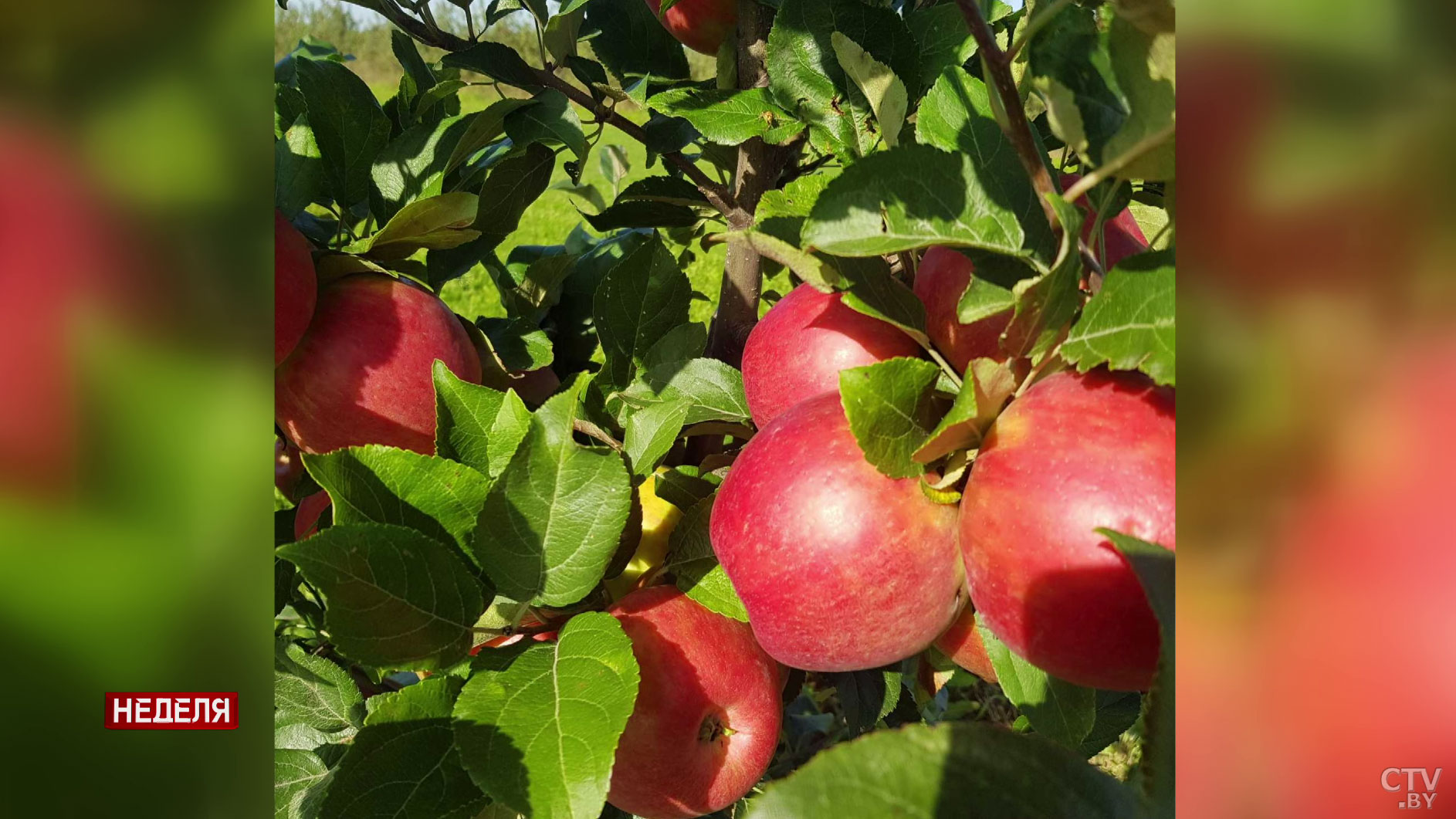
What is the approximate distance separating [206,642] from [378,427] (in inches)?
12.3

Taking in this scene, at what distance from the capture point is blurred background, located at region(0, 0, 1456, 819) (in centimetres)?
21

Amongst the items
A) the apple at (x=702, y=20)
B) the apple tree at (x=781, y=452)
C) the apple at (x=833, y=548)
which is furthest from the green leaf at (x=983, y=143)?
the apple at (x=702, y=20)

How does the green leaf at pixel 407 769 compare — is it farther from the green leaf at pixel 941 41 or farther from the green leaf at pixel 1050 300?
the green leaf at pixel 941 41

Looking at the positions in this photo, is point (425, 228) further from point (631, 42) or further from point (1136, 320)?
point (1136, 320)

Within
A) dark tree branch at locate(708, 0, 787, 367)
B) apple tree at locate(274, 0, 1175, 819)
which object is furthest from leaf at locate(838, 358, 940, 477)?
dark tree branch at locate(708, 0, 787, 367)

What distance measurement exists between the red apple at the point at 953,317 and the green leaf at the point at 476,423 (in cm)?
20

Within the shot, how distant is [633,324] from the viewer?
2.33 ft

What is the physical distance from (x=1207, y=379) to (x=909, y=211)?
16 centimetres

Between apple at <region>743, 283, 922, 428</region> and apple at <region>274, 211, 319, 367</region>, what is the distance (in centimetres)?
25

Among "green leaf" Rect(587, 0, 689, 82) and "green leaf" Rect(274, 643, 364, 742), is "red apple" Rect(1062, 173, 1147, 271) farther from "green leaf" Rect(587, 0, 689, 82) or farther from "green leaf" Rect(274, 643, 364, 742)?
"green leaf" Rect(274, 643, 364, 742)

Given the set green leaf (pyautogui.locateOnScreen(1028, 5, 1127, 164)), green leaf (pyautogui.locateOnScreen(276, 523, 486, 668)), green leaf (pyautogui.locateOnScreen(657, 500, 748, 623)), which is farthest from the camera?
green leaf (pyautogui.locateOnScreen(657, 500, 748, 623))

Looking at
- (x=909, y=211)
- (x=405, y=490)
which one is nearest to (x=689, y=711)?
(x=405, y=490)

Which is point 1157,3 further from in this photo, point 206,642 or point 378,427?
point 378,427

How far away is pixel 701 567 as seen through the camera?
1.79 feet
